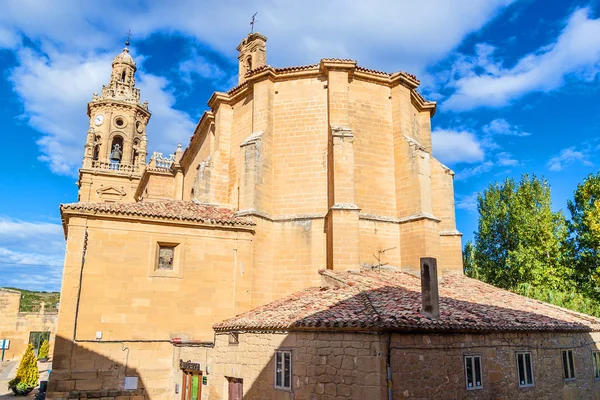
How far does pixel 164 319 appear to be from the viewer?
45.8ft

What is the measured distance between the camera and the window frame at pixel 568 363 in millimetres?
12391

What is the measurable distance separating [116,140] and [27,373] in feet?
65.7

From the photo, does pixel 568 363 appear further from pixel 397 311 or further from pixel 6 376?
pixel 6 376

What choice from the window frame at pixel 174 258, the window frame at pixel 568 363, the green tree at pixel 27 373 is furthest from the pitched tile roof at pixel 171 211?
the window frame at pixel 568 363

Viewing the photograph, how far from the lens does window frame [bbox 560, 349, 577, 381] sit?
12391 millimetres

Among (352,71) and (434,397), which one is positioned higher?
(352,71)

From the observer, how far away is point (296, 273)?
16.0 meters

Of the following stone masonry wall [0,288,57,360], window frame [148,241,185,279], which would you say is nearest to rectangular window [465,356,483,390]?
window frame [148,241,185,279]

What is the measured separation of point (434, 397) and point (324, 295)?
411 cm

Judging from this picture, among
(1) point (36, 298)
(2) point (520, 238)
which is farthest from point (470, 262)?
(1) point (36, 298)

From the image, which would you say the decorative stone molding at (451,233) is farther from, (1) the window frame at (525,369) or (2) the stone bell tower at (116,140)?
(2) the stone bell tower at (116,140)

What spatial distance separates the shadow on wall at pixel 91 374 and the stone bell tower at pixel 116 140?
21.7 metres

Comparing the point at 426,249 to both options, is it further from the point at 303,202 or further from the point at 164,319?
the point at 164,319

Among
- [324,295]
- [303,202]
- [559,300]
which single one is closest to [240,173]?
[303,202]
